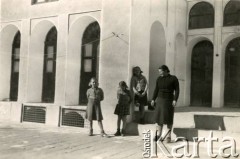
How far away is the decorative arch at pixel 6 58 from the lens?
1494 centimetres

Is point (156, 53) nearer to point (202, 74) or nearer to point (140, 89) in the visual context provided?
point (202, 74)

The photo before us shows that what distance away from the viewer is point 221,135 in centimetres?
905

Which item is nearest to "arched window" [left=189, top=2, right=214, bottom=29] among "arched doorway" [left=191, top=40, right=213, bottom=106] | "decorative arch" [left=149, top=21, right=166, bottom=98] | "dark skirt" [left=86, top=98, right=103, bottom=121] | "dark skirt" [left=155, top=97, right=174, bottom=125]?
"arched doorway" [left=191, top=40, right=213, bottom=106]

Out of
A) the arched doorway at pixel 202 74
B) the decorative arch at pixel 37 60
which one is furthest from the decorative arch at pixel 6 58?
the arched doorway at pixel 202 74

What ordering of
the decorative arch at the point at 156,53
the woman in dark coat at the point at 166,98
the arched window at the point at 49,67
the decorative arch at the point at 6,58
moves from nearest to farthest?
the woman in dark coat at the point at 166,98, the decorative arch at the point at 156,53, the arched window at the point at 49,67, the decorative arch at the point at 6,58

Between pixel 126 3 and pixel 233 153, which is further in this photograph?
pixel 126 3

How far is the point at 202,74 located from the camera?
15.6m

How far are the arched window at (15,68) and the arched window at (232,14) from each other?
9.01 metres

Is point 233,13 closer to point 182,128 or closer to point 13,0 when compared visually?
point 182,128

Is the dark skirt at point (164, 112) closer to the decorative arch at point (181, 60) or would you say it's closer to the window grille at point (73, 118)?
the window grille at point (73, 118)

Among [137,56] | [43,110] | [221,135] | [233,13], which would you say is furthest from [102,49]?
[233,13]

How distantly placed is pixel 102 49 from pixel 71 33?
6.31 ft

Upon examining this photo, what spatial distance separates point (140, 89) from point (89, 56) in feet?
11.0

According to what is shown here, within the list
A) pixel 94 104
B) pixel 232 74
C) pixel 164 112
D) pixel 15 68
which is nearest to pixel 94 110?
pixel 94 104
